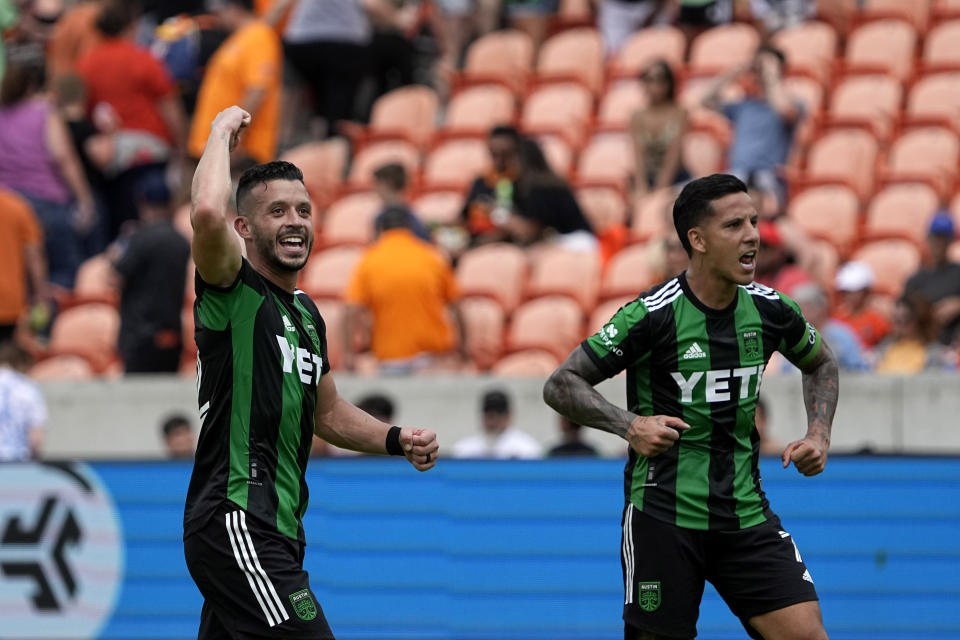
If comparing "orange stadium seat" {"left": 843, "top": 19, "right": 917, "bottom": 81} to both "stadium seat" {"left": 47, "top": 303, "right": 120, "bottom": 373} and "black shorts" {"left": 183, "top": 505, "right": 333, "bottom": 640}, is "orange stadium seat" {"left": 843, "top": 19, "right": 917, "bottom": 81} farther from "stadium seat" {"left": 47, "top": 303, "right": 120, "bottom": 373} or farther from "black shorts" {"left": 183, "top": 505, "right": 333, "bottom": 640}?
"black shorts" {"left": 183, "top": 505, "right": 333, "bottom": 640}

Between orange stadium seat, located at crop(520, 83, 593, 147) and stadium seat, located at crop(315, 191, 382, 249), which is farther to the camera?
orange stadium seat, located at crop(520, 83, 593, 147)

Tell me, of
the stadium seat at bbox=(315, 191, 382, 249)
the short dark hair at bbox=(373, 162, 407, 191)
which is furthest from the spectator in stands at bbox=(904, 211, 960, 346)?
the stadium seat at bbox=(315, 191, 382, 249)

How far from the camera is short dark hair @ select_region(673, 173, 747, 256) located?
6109 millimetres

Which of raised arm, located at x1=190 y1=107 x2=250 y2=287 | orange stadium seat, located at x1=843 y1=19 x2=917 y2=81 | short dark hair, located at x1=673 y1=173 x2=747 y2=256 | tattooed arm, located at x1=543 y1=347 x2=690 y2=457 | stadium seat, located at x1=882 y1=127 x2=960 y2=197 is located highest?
orange stadium seat, located at x1=843 y1=19 x2=917 y2=81

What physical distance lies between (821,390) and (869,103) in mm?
7705

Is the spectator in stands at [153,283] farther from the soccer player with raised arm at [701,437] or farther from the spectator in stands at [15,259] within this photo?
the soccer player with raised arm at [701,437]

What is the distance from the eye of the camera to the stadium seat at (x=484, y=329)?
11945 millimetres

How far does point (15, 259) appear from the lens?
11.9 metres

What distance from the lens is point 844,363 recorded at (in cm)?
1027

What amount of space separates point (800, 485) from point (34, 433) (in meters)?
5.12

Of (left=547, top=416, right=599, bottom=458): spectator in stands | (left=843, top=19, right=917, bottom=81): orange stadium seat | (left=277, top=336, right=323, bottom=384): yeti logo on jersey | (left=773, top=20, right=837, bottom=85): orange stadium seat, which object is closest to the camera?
(left=277, top=336, right=323, bottom=384): yeti logo on jersey

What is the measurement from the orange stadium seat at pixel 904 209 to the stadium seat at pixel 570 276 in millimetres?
2056

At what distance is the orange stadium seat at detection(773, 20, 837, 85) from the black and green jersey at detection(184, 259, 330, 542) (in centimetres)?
935

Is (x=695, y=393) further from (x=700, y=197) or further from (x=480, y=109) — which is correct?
(x=480, y=109)
